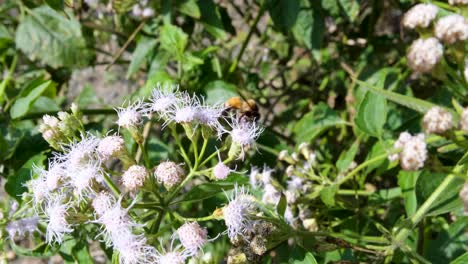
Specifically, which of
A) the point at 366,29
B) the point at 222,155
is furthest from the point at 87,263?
the point at 366,29

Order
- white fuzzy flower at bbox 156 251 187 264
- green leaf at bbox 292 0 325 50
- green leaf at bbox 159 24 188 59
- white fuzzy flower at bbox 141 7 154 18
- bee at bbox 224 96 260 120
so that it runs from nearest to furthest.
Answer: white fuzzy flower at bbox 156 251 187 264 → bee at bbox 224 96 260 120 → green leaf at bbox 159 24 188 59 → green leaf at bbox 292 0 325 50 → white fuzzy flower at bbox 141 7 154 18

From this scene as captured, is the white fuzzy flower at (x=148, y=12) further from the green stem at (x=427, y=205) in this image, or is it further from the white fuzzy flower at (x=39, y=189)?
the green stem at (x=427, y=205)

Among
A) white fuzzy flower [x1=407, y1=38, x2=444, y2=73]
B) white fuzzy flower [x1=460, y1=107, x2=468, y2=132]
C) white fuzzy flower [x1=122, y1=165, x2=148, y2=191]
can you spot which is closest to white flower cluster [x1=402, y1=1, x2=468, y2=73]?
white fuzzy flower [x1=407, y1=38, x2=444, y2=73]

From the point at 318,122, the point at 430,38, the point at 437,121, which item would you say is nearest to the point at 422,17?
the point at 430,38

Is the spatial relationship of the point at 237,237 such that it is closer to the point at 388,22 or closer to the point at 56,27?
the point at 56,27

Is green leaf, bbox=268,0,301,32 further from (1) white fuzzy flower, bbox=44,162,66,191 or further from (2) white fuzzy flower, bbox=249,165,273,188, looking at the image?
(1) white fuzzy flower, bbox=44,162,66,191

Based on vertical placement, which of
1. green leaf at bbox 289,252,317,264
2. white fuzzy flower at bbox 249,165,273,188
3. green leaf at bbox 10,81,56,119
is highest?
green leaf at bbox 10,81,56,119

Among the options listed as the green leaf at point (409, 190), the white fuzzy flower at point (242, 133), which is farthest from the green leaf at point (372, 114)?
the white fuzzy flower at point (242, 133)

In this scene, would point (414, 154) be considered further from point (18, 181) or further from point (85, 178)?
point (18, 181)
